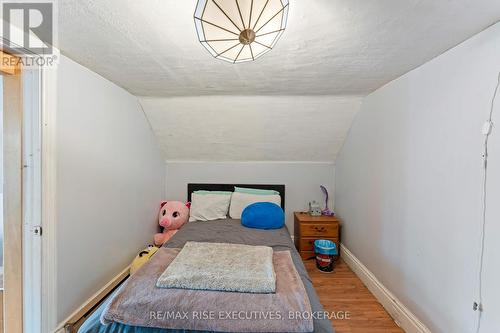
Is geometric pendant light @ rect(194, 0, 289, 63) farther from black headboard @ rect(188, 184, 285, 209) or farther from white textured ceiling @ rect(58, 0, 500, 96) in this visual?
black headboard @ rect(188, 184, 285, 209)

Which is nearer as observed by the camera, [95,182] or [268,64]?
[268,64]

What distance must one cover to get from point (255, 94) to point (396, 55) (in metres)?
1.28

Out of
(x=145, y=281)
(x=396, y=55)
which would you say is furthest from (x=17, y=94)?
(x=396, y=55)

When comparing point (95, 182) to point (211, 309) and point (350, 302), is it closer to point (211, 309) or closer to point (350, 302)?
point (211, 309)

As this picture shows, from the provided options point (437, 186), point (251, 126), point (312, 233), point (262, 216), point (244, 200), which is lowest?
point (312, 233)

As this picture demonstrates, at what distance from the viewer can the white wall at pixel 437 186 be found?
1.22m

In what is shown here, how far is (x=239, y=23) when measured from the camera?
1.06 metres

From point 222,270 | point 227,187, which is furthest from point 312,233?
point 222,270

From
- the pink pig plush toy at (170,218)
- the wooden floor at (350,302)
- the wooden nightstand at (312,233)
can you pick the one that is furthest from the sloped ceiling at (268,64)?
the wooden floor at (350,302)

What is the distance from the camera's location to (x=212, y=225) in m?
2.73

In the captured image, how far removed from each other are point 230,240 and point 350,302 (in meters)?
1.21

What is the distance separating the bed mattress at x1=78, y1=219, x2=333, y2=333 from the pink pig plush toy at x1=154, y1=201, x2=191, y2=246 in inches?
12.0

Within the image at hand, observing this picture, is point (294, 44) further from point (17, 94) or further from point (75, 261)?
point (75, 261)

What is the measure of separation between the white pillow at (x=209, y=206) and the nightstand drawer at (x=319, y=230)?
1029 mm
